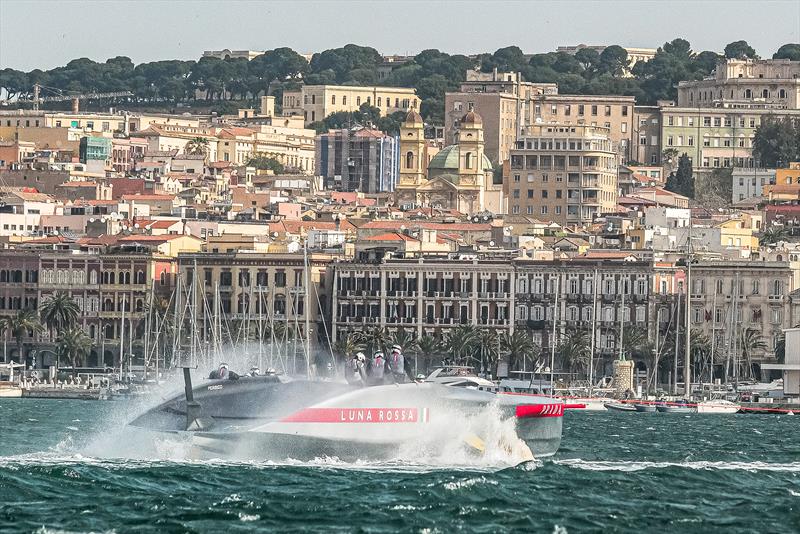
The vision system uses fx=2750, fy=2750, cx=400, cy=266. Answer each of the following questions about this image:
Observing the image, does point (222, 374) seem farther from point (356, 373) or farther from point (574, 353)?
point (574, 353)

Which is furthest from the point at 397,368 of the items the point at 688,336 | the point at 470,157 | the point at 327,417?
the point at 470,157

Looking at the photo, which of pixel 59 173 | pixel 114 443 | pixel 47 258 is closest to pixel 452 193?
pixel 59 173

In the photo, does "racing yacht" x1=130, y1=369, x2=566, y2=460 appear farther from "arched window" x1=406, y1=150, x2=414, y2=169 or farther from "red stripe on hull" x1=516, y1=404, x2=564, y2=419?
"arched window" x1=406, y1=150, x2=414, y2=169

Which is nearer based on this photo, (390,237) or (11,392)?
(11,392)

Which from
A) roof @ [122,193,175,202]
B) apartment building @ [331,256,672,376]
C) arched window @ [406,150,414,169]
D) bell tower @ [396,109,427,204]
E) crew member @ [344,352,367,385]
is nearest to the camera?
crew member @ [344,352,367,385]

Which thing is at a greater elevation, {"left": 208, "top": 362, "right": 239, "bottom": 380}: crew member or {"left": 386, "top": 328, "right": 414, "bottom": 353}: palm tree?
{"left": 208, "top": 362, "right": 239, "bottom": 380}: crew member

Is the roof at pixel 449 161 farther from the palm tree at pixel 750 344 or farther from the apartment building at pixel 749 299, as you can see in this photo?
the palm tree at pixel 750 344

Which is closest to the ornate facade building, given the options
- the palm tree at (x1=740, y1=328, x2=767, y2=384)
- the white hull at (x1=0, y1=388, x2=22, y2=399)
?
the palm tree at (x1=740, y1=328, x2=767, y2=384)
